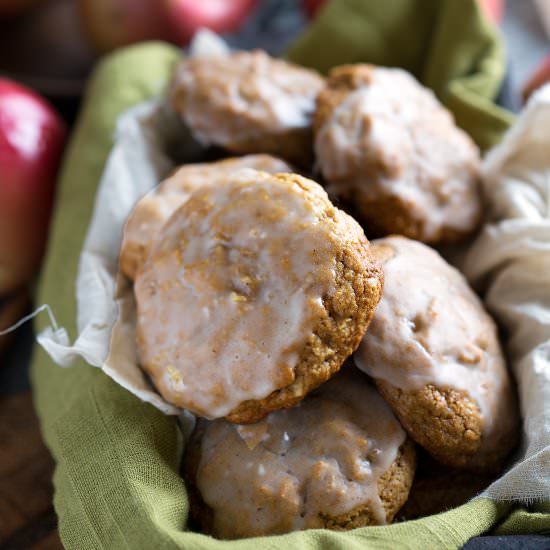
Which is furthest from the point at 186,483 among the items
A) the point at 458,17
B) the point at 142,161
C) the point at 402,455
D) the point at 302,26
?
the point at 302,26

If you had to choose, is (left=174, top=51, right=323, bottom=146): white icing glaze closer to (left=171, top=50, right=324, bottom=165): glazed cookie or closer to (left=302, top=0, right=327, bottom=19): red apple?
(left=171, top=50, right=324, bottom=165): glazed cookie

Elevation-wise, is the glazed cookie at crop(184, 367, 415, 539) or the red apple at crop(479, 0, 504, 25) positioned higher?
the red apple at crop(479, 0, 504, 25)

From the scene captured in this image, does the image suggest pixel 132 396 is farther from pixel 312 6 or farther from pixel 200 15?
pixel 312 6

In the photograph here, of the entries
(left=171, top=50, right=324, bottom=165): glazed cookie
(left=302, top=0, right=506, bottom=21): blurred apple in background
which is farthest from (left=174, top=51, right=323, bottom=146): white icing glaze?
(left=302, top=0, right=506, bottom=21): blurred apple in background

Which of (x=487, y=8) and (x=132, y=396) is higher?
(x=487, y=8)

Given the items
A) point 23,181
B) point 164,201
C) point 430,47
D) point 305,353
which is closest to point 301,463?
point 305,353
